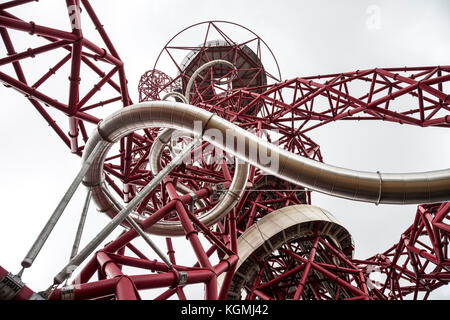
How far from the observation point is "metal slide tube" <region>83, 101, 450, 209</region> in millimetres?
6875

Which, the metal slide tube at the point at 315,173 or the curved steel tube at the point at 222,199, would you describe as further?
the curved steel tube at the point at 222,199

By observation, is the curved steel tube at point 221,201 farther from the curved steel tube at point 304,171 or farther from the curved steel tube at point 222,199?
the curved steel tube at point 304,171

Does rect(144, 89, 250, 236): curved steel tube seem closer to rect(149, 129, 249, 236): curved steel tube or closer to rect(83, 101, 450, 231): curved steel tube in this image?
rect(149, 129, 249, 236): curved steel tube

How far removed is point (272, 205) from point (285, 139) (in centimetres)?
418

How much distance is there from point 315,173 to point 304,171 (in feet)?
0.84

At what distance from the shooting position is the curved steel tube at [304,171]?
6.89m

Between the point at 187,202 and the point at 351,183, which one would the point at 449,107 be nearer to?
the point at 351,183

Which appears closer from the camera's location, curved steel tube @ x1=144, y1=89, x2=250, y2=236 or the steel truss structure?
the steel truss structure

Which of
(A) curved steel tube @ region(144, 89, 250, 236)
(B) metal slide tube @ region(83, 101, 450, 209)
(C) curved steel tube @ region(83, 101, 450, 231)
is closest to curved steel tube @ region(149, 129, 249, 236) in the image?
(A) curved steel tube @ region(144, 89, 250, 236)

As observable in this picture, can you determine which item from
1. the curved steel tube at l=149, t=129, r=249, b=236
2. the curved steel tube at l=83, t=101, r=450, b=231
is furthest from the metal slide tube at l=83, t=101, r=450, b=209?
the curved steel tube at l=149, t=129, r=249, b=236

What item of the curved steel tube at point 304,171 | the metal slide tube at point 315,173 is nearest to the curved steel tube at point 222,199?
the curved steel tube at point 304,171

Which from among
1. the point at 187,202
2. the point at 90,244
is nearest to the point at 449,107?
the point at 187,202

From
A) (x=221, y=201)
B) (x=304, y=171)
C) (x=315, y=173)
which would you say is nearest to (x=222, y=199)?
(x=221, y=201)
